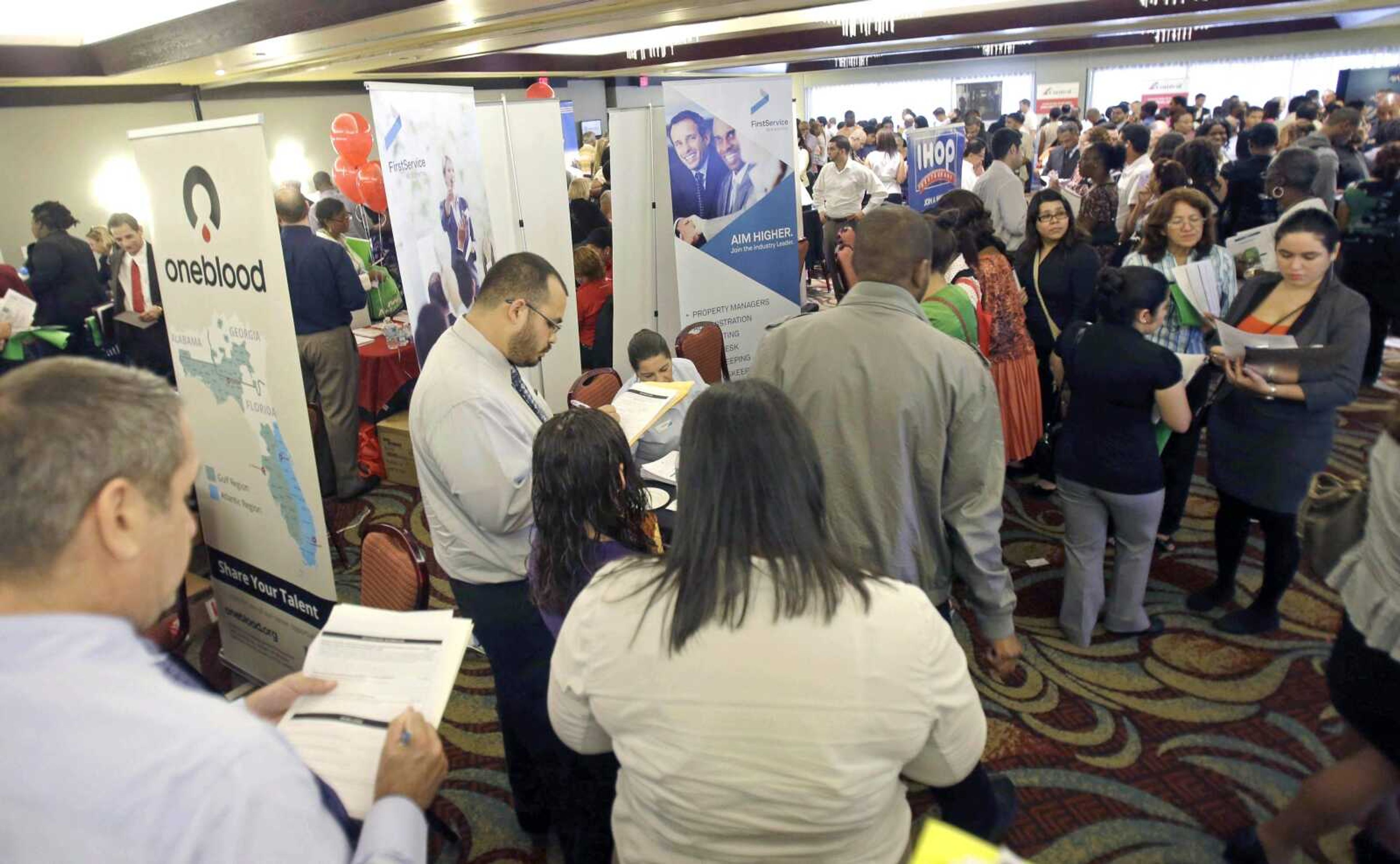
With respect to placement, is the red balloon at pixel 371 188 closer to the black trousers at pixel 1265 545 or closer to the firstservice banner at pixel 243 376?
the firstservice banner at pixel 243 376

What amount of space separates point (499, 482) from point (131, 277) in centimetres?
419

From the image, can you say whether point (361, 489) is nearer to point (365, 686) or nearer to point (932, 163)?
point (365, 686)

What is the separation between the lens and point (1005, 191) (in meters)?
5.78

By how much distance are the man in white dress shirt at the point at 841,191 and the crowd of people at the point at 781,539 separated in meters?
3.85

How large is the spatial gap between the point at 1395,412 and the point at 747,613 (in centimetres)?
151

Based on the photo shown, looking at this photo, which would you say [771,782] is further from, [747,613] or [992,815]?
[992,815]

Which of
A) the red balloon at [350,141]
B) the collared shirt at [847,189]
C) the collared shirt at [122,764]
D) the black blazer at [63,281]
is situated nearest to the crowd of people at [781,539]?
the collared shirt at [122,764]

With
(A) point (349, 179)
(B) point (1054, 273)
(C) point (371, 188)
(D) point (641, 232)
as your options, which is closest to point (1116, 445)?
(B) point (1054, 273)

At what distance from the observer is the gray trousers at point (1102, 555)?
2777mm

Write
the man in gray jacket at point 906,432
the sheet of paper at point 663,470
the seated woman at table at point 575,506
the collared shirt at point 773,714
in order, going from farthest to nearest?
the sheet of paper at point 663,470 → the man in gray jacket at point 906,432 → the seated woman at table at point 575,506 → the collared shirt at point 773,714

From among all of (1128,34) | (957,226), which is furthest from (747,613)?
(1128,34)

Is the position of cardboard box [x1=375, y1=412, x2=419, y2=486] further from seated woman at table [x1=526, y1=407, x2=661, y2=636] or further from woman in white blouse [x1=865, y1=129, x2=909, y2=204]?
woman in white blouse [x1=865, y1=129, x2=909, y2=204]

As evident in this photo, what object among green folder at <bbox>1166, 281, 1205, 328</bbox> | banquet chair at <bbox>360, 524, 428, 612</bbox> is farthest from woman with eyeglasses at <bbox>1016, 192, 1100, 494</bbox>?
banquet chair at <bbox>360, 524, 428, 612</bbox>

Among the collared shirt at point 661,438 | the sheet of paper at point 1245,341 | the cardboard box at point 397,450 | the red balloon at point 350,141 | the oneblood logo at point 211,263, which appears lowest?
the cardboard box at point 397,450
